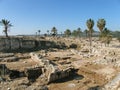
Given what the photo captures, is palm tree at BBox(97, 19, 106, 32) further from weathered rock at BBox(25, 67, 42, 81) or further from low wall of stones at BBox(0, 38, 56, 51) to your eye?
weathered rock at BBox(25, 67, 42, 81)

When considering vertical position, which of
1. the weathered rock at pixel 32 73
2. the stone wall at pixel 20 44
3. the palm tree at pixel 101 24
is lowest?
the weathered rock at pixel 32 73

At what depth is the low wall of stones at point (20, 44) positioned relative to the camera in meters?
55.8

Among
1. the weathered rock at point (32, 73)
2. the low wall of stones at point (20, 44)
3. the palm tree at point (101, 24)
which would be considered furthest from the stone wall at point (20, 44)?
the weathered rock at point (32, 73)

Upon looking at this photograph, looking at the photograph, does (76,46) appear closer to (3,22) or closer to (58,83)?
(3,22)

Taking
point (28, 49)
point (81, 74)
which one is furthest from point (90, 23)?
point (81, 74)

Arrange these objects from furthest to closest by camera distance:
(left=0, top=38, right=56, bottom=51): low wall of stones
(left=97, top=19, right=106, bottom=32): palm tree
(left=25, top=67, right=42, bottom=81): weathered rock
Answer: (left=97, top=19, right=106, bottom=32): palm tree, (left=0, top=38, right=56, bottom=51): low wall of stones, (left=25, top=67, right=42, bottom=81): weathered rock

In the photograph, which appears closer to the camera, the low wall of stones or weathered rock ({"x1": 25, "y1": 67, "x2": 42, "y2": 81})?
Answer: weathered rock ({"x1": 25, "y1": 67, "x2": 42, "y2": 81})

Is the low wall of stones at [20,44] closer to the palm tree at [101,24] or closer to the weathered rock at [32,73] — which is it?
the palm tree at [101,24]

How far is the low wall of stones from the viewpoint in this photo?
5577 centimetres

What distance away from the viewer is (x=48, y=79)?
2319cm

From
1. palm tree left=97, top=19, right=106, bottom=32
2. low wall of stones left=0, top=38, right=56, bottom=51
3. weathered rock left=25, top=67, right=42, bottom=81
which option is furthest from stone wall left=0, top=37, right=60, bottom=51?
weathered rock left=25, top=67, right=42, bottom=81

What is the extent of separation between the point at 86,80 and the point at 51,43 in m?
42.4

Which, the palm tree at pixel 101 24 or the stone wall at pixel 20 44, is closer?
the stone wall at pixel 20 44

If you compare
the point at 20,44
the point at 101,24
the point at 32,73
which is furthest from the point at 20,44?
the point at 32,73
